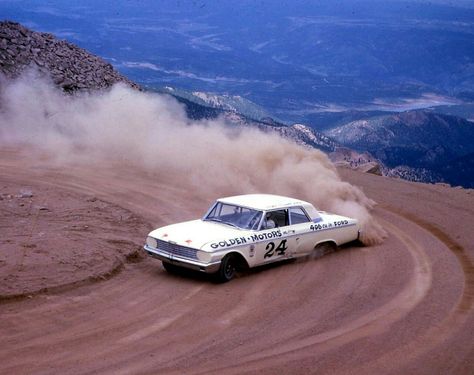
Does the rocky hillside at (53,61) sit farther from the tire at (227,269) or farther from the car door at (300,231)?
the tire at (227,269)

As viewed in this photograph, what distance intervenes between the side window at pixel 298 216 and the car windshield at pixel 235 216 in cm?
87

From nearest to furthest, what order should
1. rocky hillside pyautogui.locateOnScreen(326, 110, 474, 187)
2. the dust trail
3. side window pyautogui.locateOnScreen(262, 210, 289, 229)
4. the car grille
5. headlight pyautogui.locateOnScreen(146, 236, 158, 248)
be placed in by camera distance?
the car grille
headlight pyautogui.locateOnScreen(146, 236, 158, 248)
side window pyautogui.locateOnScreen(262, 210, 289, 229)
the dust trail
rocky hillside pyautogui.locateOnScreen(326, 110, 474, 187)

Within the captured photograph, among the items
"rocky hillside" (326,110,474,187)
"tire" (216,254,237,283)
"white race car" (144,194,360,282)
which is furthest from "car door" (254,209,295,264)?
"rocky hillside" (326,110,474,187)

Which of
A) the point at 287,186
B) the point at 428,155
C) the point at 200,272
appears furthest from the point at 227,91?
the point at 200,272


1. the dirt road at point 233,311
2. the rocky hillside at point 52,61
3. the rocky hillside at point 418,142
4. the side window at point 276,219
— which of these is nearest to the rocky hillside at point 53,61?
the rocky hillside at point 52,61

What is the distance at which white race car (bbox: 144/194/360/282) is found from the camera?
12570 mm

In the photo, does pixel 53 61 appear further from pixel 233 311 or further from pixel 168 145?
pixel 233 311

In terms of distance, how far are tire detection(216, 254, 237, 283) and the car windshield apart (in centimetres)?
99

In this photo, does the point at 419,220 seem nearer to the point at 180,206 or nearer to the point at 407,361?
the point at 180,206

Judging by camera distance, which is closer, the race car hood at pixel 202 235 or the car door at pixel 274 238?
the race car hood at pixel 202 235

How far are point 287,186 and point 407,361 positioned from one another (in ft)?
40.1

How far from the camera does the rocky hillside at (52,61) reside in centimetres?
3073

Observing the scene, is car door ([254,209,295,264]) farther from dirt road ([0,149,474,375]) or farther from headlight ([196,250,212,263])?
headlight ([196,250,212,263])

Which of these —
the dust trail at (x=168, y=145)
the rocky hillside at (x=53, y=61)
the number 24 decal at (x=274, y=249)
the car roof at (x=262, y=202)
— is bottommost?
the number 24 decal at (x=274, y=249)
